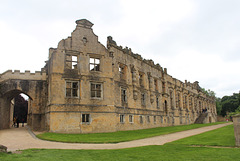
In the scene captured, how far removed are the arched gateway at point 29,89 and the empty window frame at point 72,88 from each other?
4054 millimetres

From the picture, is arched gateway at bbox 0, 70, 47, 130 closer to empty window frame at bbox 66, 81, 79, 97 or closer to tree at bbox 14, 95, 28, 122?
empty window frame at bbox 66, 81, 79, 97

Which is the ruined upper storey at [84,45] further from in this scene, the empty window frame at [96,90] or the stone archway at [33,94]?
the stone archway at [33,94]

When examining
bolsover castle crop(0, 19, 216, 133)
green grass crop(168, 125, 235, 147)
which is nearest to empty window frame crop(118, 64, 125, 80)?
bolsover castle crop(0, 19, 216, 133)

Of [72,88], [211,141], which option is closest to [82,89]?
[72,88]

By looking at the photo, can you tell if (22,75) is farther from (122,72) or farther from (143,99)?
(143,99)

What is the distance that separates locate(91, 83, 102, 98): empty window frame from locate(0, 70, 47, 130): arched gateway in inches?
233

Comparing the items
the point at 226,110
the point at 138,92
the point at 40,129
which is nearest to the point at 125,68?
the point at 138,92

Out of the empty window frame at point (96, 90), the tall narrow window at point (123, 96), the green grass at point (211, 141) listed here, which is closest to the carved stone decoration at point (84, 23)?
the empty window frame at point (96, 90)

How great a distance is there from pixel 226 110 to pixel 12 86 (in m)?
85.5

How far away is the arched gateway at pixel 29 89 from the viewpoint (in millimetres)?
24969

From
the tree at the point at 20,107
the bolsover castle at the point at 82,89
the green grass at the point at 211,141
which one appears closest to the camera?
the green grass at the point at 211,141

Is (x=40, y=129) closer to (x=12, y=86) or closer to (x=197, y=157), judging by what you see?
(x=12, y=86)

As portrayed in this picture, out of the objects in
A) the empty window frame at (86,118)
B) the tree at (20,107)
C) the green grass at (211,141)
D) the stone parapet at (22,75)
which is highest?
the stone parapet at (22,75)

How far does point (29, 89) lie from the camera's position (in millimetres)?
25516
